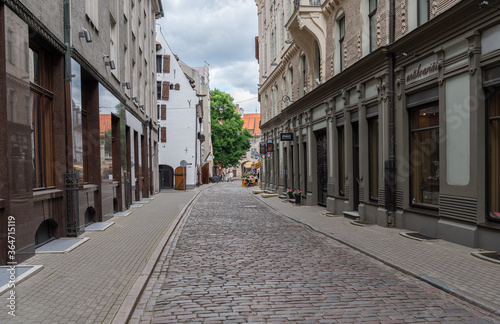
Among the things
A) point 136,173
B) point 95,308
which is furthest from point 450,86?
point 136,173

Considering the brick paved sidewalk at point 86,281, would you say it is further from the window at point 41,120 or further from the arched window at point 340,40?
the arched window at point 340,40

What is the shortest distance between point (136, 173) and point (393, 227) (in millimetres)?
14874

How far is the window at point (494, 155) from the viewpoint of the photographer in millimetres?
8555

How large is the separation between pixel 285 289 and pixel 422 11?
27.3 ft

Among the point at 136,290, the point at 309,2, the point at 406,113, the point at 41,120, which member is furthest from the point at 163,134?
the point at 136,290

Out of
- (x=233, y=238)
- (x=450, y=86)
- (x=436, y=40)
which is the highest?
(x=436, y=40)

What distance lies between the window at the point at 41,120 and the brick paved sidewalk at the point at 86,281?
182 cm

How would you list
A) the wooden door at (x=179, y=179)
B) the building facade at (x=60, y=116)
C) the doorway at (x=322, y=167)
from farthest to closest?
the wooden door at (x=179, y=179) → the doorway at (x=322, y=167) → the building facade at (x=60, y=116)

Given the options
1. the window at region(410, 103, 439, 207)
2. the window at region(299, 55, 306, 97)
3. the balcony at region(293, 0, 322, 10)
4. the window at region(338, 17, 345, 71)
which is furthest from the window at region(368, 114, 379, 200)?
the window at region(299, 55, 306, 97)

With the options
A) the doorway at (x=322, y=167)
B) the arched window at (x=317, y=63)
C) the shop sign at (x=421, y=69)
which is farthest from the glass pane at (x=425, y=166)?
the arched window at (x=317, y=63)

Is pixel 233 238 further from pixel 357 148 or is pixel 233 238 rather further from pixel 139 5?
pixel 139 5

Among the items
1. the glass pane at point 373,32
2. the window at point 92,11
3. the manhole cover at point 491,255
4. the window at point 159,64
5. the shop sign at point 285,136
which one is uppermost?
the window at point 159,64

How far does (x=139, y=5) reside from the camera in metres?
25.2

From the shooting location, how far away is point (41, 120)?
10.0m
